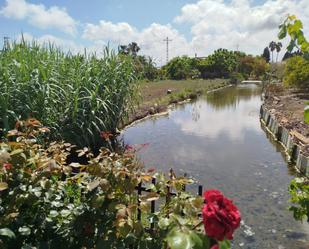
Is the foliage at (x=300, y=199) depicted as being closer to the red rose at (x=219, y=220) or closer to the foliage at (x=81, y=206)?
the foliage at (x=81, y=206)

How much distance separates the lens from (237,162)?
9586mm

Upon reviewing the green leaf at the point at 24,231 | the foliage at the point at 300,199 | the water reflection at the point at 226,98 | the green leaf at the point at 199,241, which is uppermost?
the green leaf at the point at 199,241

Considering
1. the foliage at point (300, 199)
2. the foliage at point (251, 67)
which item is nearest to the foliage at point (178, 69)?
the foliage at point (251, 67)

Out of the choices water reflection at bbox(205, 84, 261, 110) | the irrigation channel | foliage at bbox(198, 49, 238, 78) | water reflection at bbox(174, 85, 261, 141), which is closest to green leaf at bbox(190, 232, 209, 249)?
the irrigation channel

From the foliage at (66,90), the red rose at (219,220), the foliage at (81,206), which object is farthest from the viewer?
the foliage at (66,90)

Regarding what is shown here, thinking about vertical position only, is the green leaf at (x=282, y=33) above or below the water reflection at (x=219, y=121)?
above

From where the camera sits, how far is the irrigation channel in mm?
5445

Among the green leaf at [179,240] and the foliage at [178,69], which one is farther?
the foliage at [178,69]

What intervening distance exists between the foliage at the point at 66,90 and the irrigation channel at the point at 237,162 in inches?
86.4

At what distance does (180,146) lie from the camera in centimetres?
1129

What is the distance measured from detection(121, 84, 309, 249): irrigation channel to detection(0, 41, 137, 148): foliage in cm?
219

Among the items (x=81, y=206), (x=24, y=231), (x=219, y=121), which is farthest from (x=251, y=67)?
(x=24, y=231)

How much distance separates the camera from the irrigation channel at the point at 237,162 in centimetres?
545

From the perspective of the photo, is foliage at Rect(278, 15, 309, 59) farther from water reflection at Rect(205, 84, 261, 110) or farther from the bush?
the bush
